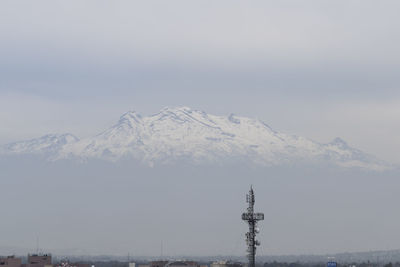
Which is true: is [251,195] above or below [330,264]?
above

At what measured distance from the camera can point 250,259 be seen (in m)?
98.0

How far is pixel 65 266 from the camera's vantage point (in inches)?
6713

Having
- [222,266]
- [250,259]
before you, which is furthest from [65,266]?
[250,259]

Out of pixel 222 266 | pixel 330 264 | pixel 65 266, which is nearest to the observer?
Answer: pixel 330 264

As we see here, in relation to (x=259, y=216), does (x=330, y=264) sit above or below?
below

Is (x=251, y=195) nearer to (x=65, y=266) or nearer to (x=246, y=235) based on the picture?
(x=246, y=235)

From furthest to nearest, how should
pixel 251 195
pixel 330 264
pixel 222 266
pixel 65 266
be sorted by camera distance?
pixel 222 266 < pixel 65 266 < pixel 330 264 < pixel 251 195

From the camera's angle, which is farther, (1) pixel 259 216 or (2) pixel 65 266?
(2) pixel 65 266

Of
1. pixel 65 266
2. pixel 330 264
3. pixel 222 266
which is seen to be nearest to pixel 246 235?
→ pixel 330 264

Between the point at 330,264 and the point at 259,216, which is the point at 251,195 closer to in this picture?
the point at 259,216

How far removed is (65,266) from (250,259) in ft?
269

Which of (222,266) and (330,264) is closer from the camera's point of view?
(330,264)

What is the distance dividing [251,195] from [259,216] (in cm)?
292

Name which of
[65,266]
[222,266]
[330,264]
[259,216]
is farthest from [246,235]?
[222,266]
